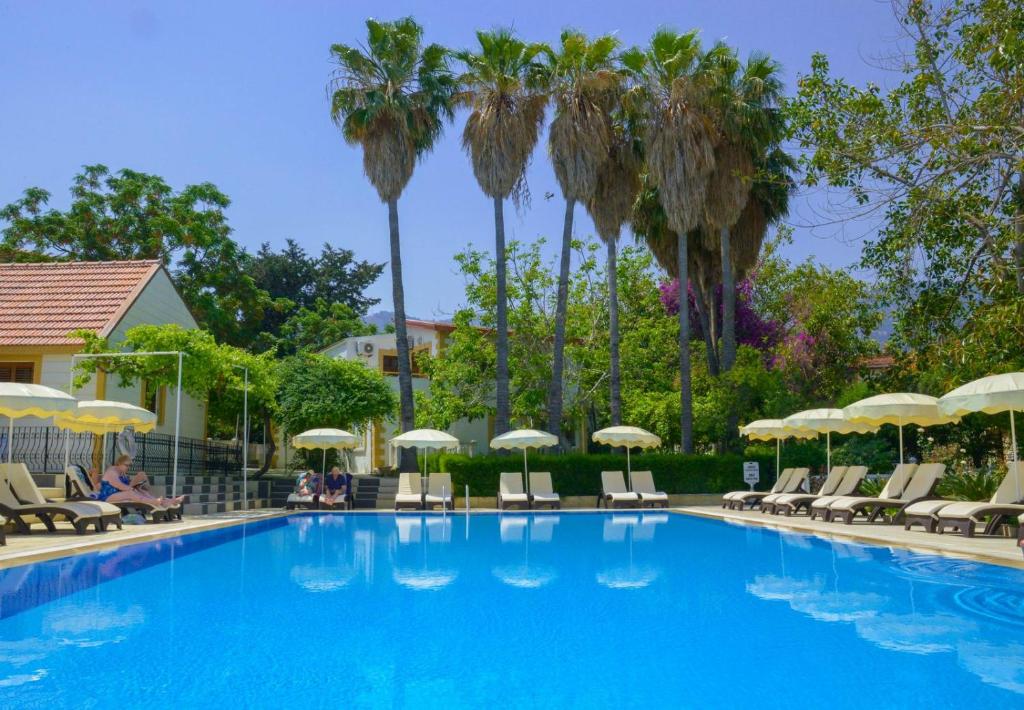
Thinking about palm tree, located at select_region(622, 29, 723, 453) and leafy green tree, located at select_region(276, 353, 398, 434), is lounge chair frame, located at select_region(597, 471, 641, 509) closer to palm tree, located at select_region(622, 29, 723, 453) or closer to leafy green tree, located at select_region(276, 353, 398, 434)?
palm tree, located at select_region(622, 29, 723, 453)

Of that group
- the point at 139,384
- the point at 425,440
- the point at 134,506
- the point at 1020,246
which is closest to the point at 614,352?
the point at 425,440

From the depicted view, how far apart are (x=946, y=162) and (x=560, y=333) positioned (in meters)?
14.2

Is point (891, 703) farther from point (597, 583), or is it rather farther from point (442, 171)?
point (442, 171)

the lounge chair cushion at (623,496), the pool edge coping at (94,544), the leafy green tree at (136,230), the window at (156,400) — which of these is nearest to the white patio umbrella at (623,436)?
the lounge chair cushion at (623,496)

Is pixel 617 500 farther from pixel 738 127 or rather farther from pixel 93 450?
pixel 93 450

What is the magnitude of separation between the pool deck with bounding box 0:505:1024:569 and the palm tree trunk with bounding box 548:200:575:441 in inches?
289

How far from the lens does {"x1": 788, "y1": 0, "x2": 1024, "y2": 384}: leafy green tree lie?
12672 millimetres

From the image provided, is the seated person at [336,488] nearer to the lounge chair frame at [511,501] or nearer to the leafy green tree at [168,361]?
the lounge chair frame at [511,501]

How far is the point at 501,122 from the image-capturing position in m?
25.9

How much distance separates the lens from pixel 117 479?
1686 centimetres

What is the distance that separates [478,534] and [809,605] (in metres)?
9.44

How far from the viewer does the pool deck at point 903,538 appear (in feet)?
36.3

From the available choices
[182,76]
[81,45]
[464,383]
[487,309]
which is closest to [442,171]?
[487,309]

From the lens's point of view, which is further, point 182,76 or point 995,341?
point 182,76
